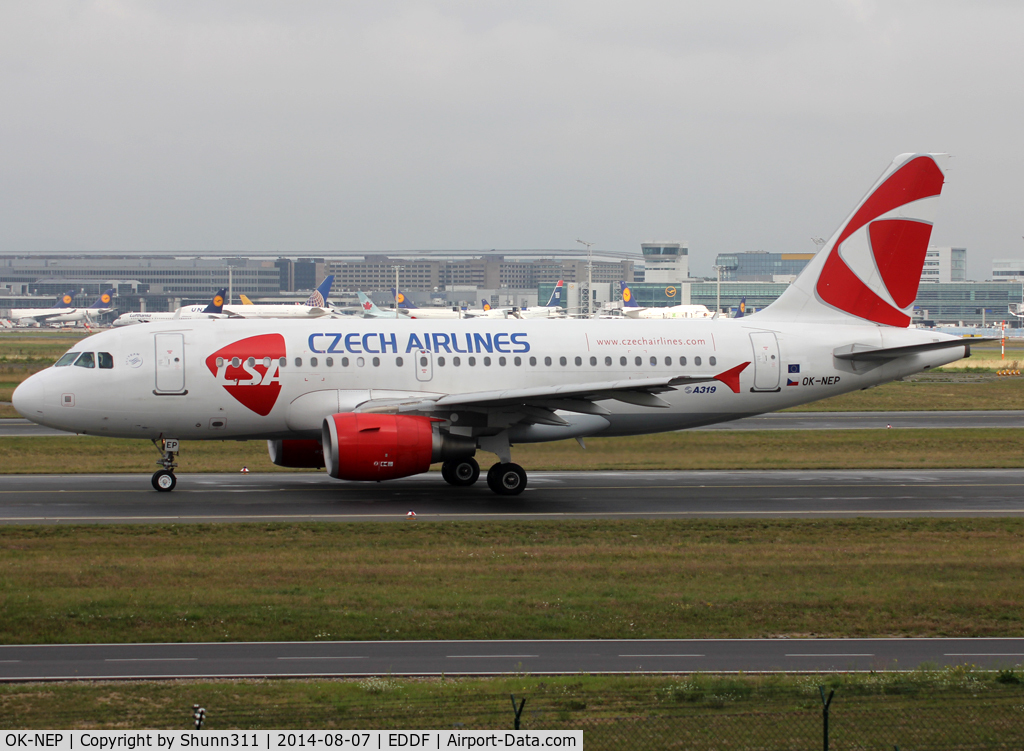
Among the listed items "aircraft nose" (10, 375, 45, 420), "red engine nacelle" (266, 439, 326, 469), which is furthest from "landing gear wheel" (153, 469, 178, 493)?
"aircraft nose" (10, 375, 45, 420)

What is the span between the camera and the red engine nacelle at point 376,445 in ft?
94.1

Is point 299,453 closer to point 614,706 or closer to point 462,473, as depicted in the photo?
point 462,473

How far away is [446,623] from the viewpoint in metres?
18.1

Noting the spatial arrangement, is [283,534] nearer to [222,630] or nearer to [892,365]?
[222,630]

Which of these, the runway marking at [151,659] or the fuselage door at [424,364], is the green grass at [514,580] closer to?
the runway marking at [151,659]

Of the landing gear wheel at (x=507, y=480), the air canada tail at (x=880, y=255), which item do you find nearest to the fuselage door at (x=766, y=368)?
the air canada tail at (x=880, y=255)

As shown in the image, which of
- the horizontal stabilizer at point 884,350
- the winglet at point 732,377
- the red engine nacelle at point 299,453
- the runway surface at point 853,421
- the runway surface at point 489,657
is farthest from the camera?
the runway surface at point 853,421

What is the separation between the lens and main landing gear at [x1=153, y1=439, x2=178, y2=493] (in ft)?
104

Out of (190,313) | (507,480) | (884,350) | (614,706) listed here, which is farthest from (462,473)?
(190,313)

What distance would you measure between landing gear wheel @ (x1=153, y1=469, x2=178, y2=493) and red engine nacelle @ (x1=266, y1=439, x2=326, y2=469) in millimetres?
3138

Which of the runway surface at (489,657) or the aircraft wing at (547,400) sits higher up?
the aircraft wing at (547,400)

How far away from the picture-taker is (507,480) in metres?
31.6

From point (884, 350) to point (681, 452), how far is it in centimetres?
773

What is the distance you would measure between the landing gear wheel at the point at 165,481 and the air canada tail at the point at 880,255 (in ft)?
65.8
